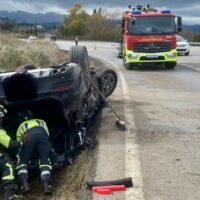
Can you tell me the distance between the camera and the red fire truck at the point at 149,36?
2289cm

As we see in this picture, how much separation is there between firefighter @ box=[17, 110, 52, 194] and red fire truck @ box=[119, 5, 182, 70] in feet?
55.1

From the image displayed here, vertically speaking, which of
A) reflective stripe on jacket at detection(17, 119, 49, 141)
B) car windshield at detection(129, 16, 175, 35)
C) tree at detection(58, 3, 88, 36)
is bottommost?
tree at detection(58, 3, 88, 36)

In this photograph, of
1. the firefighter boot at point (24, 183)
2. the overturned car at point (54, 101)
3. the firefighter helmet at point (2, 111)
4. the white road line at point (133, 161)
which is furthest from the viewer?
the overturned car at point (54, 101)

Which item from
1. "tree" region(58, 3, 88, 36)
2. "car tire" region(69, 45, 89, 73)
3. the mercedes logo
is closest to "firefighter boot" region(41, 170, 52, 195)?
"car tire" region(69, 45, 89, 73)

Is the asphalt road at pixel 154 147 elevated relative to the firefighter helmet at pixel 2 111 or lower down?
lower down

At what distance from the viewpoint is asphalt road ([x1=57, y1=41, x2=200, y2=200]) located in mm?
5465

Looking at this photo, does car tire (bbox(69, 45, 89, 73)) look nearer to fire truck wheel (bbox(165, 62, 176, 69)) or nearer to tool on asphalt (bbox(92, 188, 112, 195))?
tool on asphalt (bbox(92, 188, 112, 195))

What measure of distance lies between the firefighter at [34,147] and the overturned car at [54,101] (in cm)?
18

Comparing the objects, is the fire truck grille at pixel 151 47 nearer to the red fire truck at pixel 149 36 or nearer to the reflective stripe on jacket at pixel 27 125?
the red fire truck at pixel 149 36

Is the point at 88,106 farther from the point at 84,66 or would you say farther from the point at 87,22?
the point at 87,22

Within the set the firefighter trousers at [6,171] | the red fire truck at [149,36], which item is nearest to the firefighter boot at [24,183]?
the firefighter trousers at [6,171]

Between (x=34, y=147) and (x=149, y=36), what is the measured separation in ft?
57.9

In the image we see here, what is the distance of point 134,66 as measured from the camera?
81.9 feet

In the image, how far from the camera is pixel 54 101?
6695 mm
